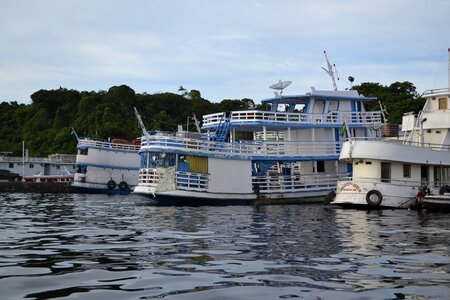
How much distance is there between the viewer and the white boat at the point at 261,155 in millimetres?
28906

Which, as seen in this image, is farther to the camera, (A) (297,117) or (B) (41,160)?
(B) (41,160)

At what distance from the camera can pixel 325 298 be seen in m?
7.72

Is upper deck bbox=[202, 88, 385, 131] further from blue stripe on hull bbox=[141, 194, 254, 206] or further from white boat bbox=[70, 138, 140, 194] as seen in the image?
white boat bbox=[70, 138, 140, 194]

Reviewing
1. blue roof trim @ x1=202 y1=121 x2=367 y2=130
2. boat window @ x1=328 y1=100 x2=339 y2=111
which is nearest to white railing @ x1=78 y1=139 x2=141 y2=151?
blue roof trim @ x1=202 y1=121 x2=367 y2=130

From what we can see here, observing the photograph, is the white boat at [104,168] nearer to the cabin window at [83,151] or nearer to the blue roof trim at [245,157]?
the cabin window at [83,151]

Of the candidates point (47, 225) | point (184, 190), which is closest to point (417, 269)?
point (47, 225)

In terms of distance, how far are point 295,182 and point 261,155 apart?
327 centimetres

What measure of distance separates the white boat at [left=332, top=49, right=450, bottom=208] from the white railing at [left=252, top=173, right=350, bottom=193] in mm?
3488

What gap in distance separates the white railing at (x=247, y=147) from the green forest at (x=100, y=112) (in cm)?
3406

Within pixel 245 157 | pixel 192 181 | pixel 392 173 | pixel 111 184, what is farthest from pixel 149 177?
pixel 111 184

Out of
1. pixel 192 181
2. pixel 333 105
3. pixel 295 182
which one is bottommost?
pixel 295 182

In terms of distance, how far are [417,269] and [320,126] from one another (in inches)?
902

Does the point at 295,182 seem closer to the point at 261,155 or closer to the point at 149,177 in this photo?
the point at 261,155

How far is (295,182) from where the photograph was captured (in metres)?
32.6
